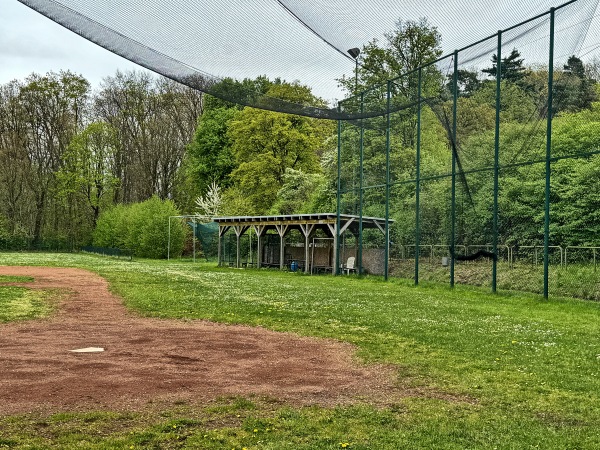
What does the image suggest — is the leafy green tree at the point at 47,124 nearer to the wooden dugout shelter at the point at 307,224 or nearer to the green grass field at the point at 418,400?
the wooden dugout shelter at the point at 307,224

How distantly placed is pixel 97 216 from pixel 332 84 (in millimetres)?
59111

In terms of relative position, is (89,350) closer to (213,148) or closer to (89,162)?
(213,148)

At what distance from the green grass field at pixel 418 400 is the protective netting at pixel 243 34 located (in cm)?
308

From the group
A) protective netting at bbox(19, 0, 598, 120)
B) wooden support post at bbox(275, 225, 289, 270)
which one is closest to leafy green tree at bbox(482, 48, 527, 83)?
protective netting at bbox(19, 0, 598, 120)

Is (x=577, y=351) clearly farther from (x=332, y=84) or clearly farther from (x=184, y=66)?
(x=184, y=66)

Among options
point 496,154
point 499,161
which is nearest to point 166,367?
point 496,154

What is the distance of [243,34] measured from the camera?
6.13 metres

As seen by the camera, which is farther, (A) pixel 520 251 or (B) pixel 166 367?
(A) pixel 520 251

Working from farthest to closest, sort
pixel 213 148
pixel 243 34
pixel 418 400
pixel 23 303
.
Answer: pixel 213 148
pixel 23 303
pixel 418 400
pixel 243 34

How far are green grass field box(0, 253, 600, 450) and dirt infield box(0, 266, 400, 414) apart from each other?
41 cm

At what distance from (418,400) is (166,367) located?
319 cm

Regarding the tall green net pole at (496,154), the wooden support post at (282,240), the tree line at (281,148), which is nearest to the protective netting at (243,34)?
the tree line at (281,148)

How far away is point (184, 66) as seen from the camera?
5.93 meters

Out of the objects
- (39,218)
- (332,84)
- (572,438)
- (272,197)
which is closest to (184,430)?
(572,438)
